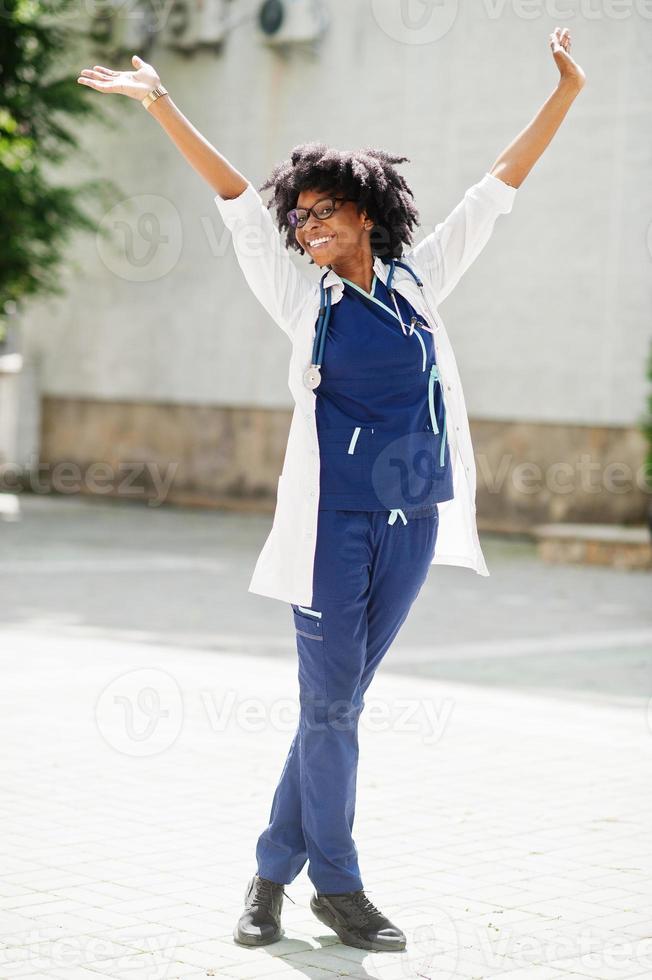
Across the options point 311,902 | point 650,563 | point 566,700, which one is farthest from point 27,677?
point 650,563

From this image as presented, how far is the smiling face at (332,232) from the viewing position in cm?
397

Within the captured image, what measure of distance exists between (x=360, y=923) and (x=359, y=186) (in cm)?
192

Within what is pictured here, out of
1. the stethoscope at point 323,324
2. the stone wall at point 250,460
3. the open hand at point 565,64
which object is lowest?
the stone wall at point 250,460

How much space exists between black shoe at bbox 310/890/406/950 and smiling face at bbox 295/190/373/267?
65.9 inches

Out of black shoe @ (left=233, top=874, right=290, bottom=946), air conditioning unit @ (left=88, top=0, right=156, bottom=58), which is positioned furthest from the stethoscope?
air conditioning unit @ (left=88, top=0, right=156, bottom=58)

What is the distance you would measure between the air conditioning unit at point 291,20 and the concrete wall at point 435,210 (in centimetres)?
20

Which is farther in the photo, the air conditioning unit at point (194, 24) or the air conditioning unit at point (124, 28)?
the air conditioning unit at point (124, 28)

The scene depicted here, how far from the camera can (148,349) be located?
2256cm

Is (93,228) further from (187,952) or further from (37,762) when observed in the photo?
(187,952)

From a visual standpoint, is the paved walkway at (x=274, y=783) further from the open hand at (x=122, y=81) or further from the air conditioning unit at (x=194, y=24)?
the air conditioning unit at (x=194, y=24)

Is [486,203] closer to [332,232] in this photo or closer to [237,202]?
[332,232]

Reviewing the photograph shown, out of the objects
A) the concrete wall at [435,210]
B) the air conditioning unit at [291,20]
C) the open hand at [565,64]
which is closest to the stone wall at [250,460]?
the concrete wall at [435,210]

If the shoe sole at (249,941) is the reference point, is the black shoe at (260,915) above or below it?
above

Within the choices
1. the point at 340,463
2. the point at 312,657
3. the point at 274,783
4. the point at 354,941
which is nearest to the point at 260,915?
the point at 354,941
